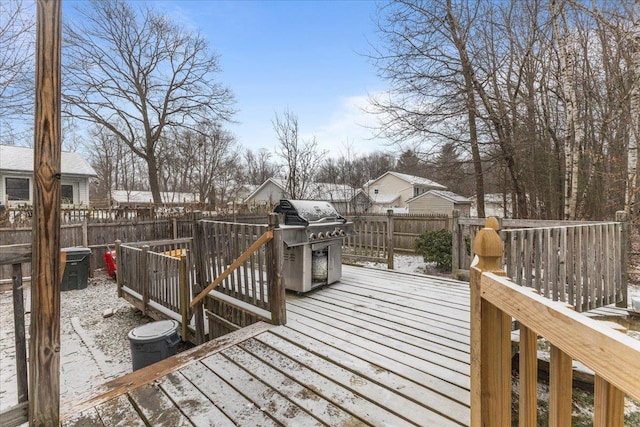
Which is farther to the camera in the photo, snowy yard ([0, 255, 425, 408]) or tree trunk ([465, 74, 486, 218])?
tree trunk ([465, 74, 486, 218])

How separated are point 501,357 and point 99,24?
18669 millimetres

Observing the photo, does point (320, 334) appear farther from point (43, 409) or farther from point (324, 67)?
point (324, 67)

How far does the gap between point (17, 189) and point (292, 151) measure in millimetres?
14601

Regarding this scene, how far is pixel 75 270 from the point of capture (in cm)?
712

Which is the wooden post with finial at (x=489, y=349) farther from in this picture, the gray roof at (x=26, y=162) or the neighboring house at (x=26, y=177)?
the gray roof at (x=26, y=162)

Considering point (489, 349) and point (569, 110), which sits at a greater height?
point (569, 110)

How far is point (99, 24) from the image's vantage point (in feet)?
45.2

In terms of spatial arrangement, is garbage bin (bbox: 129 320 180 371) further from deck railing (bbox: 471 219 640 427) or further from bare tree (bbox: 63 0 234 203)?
bare tree (bbox: 63 0 234 203)

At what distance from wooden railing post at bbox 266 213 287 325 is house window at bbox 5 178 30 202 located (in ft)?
60.6

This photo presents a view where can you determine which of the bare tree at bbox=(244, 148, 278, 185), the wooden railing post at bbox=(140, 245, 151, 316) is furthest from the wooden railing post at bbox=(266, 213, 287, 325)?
the bare tree at bbox=(244, 148, 278, 185)

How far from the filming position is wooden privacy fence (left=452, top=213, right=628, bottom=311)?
312 centimetres

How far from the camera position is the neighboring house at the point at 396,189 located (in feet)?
90.3

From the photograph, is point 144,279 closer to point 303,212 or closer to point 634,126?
point 303,212

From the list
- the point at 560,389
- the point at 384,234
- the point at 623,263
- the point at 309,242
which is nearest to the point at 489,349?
the point at 560,389
